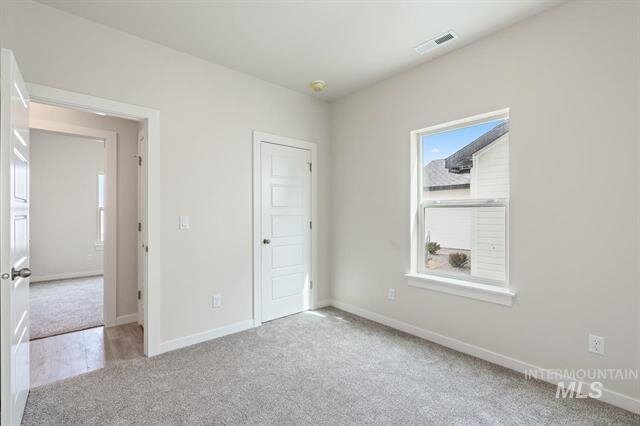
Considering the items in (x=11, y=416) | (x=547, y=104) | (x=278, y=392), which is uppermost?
Answer: (x=547, y=104)

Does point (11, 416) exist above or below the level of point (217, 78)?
below

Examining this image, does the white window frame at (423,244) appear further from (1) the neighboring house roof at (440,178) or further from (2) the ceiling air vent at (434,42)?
(2) the ceiling air vent at (434,42)

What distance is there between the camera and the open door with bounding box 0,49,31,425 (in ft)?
4.95

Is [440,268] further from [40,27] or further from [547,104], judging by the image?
[40,27]

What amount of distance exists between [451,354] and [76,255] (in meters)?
6.59

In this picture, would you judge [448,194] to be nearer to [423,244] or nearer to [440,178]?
[440,178]

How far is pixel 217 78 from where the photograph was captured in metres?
3.17

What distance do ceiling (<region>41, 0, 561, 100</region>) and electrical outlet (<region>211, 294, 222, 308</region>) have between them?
230cm

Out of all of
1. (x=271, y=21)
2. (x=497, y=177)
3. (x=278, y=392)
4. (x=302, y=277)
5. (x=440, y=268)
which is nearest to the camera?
(x=278, y=392)

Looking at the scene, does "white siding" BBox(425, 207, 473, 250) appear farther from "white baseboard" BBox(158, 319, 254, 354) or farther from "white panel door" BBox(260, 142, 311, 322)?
"white baseboard" BBox(158, 319, 254, 354)

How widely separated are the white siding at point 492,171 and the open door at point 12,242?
3179 mm

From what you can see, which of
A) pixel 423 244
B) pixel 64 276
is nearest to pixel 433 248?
pixel 423 244

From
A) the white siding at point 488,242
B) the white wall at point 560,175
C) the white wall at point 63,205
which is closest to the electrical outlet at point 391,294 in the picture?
the white wall at point 560,175

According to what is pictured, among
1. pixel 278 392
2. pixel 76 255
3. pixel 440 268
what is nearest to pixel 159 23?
pixel 278 392
